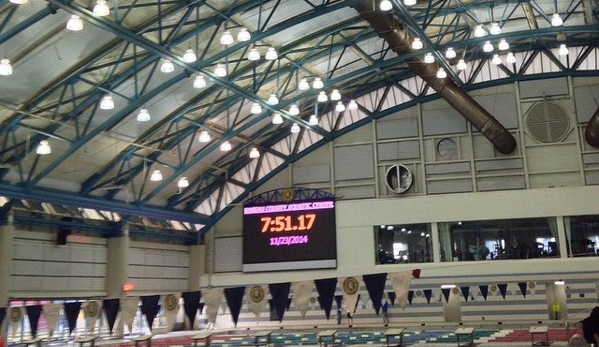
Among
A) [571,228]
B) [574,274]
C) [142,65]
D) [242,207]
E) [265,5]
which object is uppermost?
[265,5]

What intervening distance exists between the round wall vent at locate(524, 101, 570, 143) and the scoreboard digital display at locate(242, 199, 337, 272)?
1189 centimetres

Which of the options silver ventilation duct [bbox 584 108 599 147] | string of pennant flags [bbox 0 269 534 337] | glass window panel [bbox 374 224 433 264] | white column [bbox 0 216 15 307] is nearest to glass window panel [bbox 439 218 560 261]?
glass window panel [bbox 374 224 433 264]

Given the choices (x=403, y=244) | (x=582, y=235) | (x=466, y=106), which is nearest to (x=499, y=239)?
(x=582, y=235)

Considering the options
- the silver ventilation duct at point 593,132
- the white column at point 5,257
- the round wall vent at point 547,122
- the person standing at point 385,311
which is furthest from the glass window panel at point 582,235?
the white column at point 5,257

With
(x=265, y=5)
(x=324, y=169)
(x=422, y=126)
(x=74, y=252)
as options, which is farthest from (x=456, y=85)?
(x=74, y=252)

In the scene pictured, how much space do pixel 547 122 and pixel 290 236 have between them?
15597mm

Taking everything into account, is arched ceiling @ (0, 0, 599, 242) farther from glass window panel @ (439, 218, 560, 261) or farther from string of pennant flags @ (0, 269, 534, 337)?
glass window panel @ (439, 218, 560, 261)

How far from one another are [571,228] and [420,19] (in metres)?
13.6

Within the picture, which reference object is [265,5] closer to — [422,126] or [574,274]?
[422,126]

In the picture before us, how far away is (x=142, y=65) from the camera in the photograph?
22656mm

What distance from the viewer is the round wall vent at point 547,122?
32406 mm

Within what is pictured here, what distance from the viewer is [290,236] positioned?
3331cm

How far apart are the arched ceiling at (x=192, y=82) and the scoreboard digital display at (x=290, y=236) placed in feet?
11.5

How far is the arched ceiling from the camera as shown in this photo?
20922 mm
